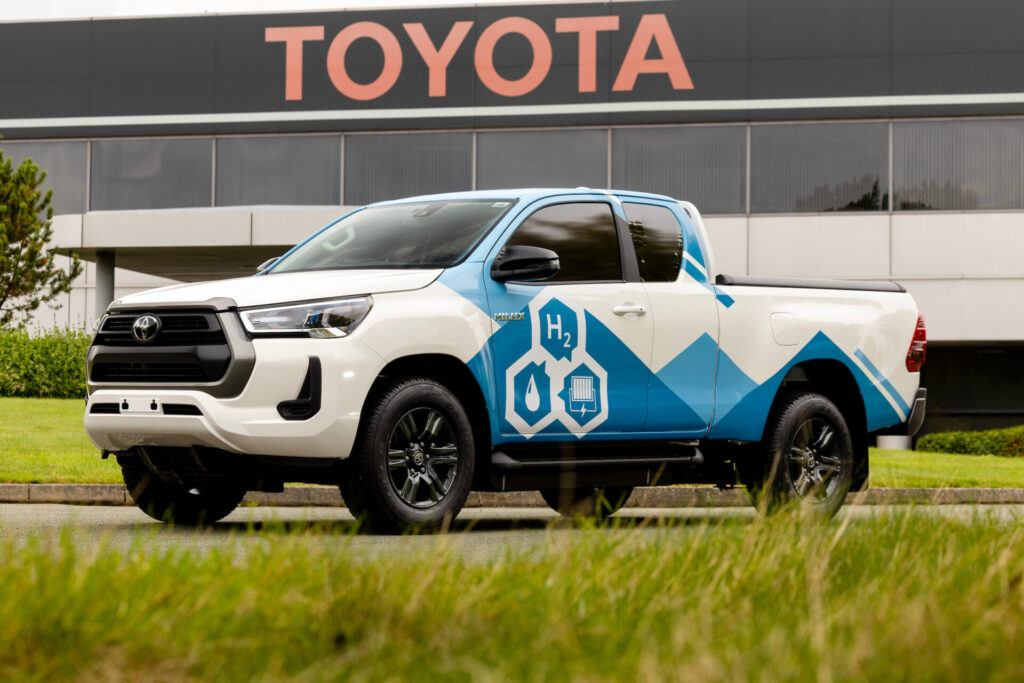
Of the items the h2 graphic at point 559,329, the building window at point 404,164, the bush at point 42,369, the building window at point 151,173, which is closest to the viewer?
the h2 graphic at point 559,329

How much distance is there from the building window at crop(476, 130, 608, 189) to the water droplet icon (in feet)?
78.7

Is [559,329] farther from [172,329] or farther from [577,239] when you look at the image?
[172,329]

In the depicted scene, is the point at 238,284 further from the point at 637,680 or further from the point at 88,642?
the point at 637,680

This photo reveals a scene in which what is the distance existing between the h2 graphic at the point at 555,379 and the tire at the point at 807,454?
150 centimetres

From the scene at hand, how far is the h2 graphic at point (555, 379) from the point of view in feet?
28.0

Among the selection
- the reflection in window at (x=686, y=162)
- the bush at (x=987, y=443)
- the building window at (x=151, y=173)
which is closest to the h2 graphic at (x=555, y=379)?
the bush at (x=987, y=443)

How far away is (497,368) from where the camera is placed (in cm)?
842

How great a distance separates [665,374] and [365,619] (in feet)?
17.8

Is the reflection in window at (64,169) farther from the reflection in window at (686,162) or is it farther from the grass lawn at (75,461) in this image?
the reflection in window at (686,162)

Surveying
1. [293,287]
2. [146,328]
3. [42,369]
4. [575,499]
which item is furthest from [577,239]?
[42,369]

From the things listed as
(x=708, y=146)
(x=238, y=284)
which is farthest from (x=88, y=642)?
(x=708, y=146)

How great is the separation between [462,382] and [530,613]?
4307 millimetres

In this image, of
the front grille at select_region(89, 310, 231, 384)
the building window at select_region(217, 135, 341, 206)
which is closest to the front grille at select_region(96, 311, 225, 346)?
the front grille at select_region(89, 310, 231, 384)

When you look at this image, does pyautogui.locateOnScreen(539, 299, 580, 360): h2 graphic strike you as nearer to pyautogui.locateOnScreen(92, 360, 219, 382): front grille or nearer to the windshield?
the windshield
